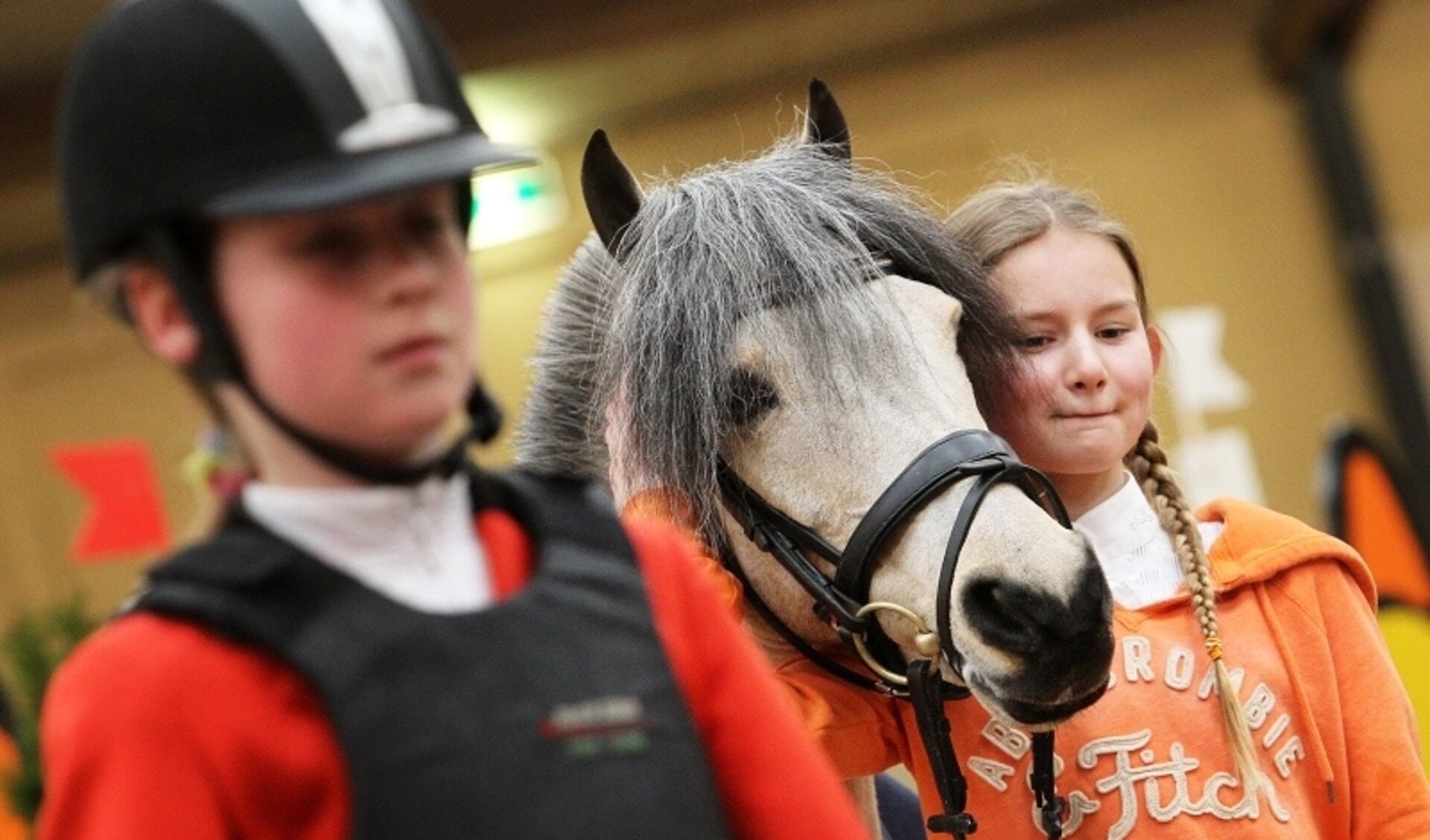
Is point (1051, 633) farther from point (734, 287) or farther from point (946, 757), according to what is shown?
point (734, 287)

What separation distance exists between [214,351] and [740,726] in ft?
0.94

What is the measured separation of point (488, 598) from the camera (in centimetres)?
79

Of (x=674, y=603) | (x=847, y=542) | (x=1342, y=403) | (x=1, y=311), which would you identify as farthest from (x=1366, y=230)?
(x=674, y=603)

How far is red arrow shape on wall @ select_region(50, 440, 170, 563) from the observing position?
324cm

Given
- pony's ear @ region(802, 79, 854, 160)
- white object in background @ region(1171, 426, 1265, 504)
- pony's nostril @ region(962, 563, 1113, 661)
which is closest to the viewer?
pony's nostril @ region(962, 563, 1113, 661)

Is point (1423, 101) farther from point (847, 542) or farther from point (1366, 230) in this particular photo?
point (847, 542)

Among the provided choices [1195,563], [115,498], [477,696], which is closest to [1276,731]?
[1195,563]

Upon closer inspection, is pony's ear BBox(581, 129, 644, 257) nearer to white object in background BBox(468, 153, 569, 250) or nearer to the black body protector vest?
the black body protector vest

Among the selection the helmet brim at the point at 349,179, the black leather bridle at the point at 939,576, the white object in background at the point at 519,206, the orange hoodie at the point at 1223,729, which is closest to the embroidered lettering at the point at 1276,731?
the orange hoodie at the point at 1223,729

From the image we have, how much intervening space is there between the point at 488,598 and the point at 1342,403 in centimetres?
511

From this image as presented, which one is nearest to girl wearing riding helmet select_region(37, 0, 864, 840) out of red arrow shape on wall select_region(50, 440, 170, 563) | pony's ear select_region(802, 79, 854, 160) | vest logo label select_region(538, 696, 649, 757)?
vest logo label select_region(538, 696, 649, 757)

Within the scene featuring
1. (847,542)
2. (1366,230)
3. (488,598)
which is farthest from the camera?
(1366,230)

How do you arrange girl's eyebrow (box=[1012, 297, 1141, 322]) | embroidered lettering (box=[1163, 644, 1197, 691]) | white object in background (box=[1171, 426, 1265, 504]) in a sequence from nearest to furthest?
embroidered lettering (box=[1163, 644, 1197, 691]) → girl's eyebrow (box=[1012, 297, 1141, 322]) → white object in background (box=[1171, 426, 1265, 504])

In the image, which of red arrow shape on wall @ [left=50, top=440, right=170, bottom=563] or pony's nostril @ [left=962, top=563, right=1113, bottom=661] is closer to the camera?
pony's nostril @ [left=962, top=563, right=1113, bottom=661]
